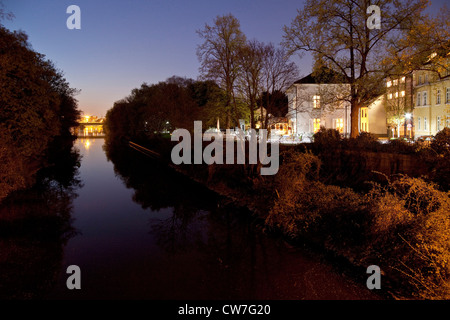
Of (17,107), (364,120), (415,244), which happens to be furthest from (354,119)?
(364,120)

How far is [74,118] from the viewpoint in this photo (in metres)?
46.7

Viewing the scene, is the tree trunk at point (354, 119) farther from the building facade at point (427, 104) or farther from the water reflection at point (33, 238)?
the building facade at point (427, 104)

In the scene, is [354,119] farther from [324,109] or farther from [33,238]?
[33,238]

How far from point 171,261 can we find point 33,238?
4.85 meters

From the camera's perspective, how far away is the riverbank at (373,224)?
639 centimetres

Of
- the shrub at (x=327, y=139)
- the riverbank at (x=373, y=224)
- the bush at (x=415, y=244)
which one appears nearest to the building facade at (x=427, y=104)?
the shrub at (x=327, y=139)

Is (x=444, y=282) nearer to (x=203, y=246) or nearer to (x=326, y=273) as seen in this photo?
(x=326, y=273)

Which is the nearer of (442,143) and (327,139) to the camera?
(442,143)

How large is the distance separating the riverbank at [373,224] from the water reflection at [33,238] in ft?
21.4

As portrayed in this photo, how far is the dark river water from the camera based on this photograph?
693 cm

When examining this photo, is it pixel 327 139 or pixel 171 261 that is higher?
pixel 327 139

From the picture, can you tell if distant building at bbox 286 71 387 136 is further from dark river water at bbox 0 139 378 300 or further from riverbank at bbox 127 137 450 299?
dark river water at bbox 0 139 378 300

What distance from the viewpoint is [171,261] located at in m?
8.72

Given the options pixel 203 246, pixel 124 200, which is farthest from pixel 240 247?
pixel 124 200
